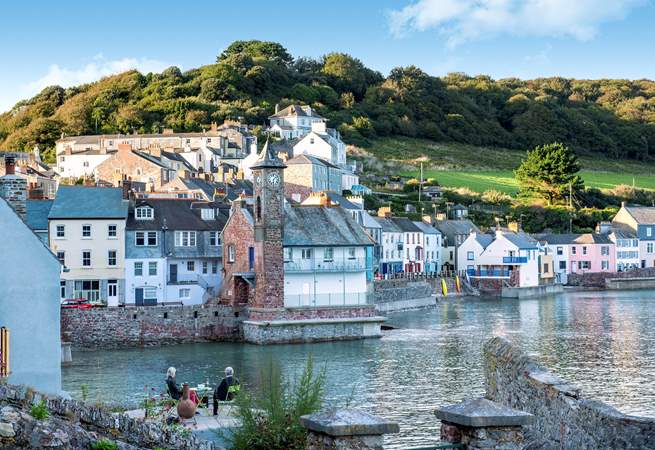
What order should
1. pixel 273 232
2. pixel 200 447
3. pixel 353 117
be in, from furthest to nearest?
pixel 353 117, pixel 273 232, pixel 200 447

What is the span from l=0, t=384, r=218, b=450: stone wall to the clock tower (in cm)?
3659

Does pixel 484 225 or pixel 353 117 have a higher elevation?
pixel 353 117

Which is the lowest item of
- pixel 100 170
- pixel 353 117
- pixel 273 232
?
pixel 273 232

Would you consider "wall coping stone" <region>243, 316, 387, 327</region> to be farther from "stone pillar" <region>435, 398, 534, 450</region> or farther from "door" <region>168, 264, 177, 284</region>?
"stone pillar" <region>435, 398, 534, 450</region>

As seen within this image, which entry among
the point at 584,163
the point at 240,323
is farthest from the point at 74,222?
the point at 584,163

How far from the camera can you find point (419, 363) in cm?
4238

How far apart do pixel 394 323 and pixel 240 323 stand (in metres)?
14.0

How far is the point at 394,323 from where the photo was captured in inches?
2408

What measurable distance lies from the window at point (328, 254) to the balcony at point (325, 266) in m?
0.23

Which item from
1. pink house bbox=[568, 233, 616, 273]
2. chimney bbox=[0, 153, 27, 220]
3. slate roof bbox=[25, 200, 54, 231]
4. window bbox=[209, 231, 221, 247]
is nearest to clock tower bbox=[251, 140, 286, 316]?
window bbox=[209, 231, 221, 247]

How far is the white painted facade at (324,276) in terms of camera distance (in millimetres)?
51219

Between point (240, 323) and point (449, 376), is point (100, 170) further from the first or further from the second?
point (449, 376)

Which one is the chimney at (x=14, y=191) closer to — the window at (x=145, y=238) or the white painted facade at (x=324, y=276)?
the white painted facade at (x=324, y=276)

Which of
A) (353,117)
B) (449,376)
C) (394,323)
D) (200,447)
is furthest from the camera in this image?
(353,117)
